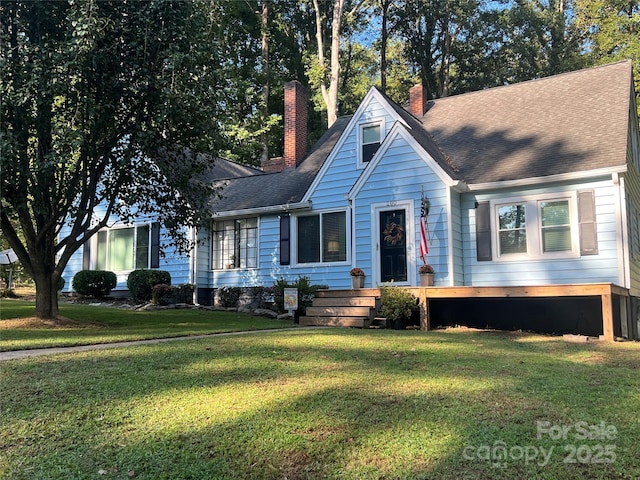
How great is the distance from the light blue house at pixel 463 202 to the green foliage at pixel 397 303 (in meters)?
1.53

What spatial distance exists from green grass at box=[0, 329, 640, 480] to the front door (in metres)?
6.35

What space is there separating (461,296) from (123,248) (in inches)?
467

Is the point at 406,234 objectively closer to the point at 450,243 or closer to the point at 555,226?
the point at 450,243

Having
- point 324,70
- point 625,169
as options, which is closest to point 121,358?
point 625,169

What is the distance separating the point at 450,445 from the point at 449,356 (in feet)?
10.4

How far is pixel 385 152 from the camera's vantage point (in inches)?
502

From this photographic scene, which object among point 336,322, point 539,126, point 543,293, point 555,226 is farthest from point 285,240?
point 543,293

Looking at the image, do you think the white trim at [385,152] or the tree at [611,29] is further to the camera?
the tree at [611,29]

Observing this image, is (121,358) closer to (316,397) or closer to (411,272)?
(316,397)

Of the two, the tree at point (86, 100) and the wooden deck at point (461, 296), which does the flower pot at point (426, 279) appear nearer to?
the wooden deck at point (461, 296)

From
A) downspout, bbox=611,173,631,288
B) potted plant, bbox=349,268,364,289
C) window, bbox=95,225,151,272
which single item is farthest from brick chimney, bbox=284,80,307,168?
downspout, bbox=611,173,631,288

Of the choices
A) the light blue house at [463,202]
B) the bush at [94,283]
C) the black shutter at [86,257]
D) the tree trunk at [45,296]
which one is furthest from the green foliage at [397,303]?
the black shutter at [86,257]

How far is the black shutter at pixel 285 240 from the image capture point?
14766 mm

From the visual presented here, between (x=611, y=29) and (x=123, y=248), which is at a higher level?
(x=611, y=29)
